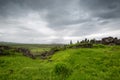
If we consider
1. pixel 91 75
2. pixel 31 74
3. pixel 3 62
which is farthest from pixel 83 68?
pixel 3 62

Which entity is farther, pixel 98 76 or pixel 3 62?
pixel 3 62

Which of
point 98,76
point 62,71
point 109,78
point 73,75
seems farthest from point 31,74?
point 109,78

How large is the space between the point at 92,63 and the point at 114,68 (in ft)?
18.2

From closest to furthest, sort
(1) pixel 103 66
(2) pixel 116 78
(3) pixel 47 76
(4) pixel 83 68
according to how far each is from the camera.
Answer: (2) pixel 116 78
(3) pixel 47 76
(4) pixel 83 68
(1) pixel 103 66

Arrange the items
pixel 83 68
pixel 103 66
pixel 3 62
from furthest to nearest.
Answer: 1. pixel 3 62
2. pixel 103 66
3. pixel 83 68

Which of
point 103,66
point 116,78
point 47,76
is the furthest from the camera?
point 103,66

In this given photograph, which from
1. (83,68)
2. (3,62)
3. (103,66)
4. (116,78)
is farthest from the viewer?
(3,62)

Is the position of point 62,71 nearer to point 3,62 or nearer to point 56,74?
point 56,74

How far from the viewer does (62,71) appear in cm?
2891

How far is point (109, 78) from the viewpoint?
88.0ft

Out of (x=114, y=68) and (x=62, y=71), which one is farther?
(x=114, y=68)

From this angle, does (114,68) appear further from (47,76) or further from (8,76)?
(8,76)

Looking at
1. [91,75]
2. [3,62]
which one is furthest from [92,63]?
[3,62]

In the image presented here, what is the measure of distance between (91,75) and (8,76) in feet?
54.2
